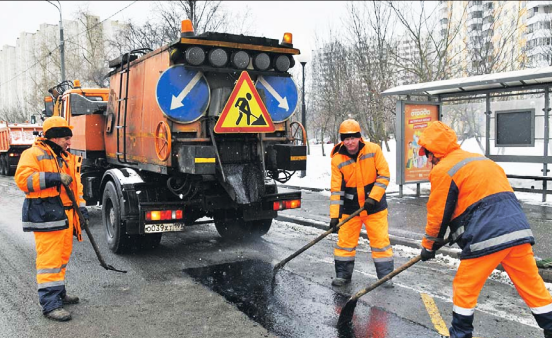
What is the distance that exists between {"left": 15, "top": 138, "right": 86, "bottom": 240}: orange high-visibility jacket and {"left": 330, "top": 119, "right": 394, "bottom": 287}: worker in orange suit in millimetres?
2758

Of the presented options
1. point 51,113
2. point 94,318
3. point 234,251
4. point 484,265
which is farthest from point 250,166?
point 51,113

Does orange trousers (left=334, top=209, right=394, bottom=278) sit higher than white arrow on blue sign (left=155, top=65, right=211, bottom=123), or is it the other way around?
white arrow on blue sign (left=155, top=65, right=211, bottom=123)

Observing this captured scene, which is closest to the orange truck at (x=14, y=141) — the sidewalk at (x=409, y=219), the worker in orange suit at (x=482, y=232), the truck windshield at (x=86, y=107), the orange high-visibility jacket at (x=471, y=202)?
the truck windshield at (x=86, y=107)

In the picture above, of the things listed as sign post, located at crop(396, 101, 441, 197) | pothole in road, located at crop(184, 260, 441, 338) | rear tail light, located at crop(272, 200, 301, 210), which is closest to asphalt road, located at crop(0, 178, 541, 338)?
pothole in road, located at crop(184, 260, 441, 338)

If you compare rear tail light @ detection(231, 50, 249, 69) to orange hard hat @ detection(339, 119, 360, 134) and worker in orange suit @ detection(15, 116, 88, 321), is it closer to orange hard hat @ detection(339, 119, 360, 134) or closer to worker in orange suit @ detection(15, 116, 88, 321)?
orange hard hat @ detection(339, 119, 360, 134)

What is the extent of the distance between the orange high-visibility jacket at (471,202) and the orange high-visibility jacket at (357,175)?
1.44 meters

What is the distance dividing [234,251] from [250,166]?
4.57 feet

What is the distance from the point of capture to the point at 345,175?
5.08 metres

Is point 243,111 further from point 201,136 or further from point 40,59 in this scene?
point 40,59

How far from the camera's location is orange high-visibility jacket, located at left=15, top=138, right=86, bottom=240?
13.9 feet

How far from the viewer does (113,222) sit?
6.51 m

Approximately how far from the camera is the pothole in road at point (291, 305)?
3.85 meters

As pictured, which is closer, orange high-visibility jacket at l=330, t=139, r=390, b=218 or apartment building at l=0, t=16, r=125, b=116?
orange high-visibility jacket at l=330, t=139, r=390, b=218

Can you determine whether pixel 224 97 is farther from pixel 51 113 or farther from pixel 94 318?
pixel 51 113
